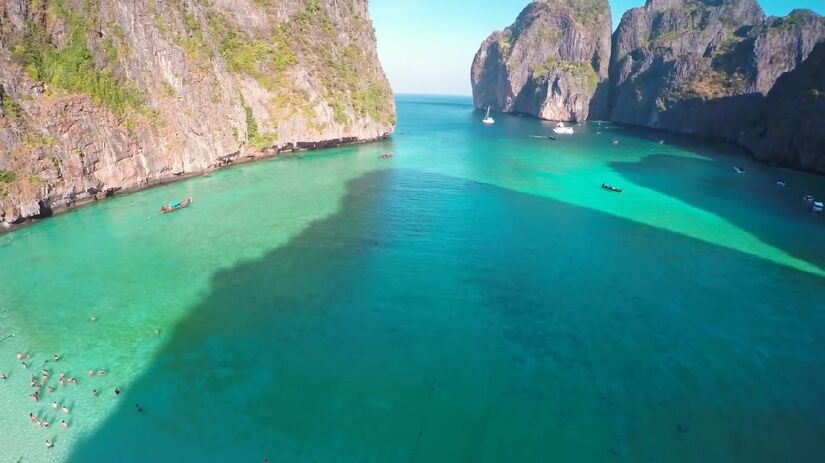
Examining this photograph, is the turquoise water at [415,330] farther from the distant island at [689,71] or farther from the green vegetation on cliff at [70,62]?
the distant island at [689,71]

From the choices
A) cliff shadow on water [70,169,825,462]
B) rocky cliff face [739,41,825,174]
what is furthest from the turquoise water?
rocky cliff face [739,41,825,174]

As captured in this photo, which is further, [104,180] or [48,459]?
[104,180]

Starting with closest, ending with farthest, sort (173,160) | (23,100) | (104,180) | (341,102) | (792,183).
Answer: (23,100) < (104,180) < (173,160) < (792,183) < (341,102)

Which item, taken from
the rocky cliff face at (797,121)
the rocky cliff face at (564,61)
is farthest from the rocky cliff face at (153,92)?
the rocky cliff face at (564,61)

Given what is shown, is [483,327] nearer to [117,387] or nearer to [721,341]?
[721,341]

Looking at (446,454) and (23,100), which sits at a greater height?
(23,100)

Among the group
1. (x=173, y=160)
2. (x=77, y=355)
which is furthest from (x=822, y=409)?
(x=173, y=160)

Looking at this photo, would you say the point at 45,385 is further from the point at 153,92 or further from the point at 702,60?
the point at 702,60
